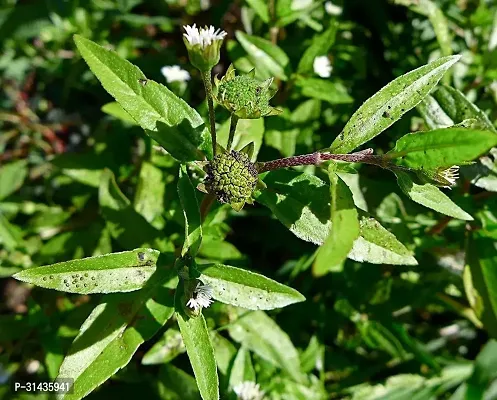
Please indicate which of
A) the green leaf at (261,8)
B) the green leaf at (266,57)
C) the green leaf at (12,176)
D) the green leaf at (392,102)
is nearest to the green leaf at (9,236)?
the green leaf at (12,176)

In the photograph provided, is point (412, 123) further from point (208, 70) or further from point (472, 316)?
point (208, 70)

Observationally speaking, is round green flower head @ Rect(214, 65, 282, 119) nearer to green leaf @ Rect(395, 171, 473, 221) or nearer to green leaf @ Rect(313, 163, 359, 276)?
green leaf @ Rect(313, 163, 359, 276)

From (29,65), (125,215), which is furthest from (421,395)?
(29,65)

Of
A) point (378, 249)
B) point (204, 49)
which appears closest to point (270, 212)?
point (378, 249)

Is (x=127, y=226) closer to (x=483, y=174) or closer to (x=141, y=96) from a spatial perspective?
(x=141, y=96)

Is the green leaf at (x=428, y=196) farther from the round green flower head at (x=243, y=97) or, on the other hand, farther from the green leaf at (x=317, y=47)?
the green leaf at (x=317, y=47)

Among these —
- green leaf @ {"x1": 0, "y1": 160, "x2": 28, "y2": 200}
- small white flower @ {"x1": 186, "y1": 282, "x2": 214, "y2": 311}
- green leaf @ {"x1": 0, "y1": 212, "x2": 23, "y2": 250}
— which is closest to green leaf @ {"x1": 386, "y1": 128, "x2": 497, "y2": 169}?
small white flower @ {"x1": 186, "y1": 282, "x2": 214, "y2": 311}
